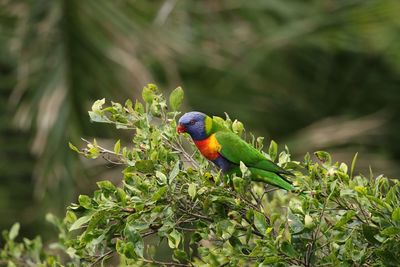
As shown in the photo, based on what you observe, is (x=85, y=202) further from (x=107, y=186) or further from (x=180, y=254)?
(x=180, y=254)

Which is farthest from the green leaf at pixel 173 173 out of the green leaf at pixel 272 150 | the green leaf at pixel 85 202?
the green leaf at pixel 272 150

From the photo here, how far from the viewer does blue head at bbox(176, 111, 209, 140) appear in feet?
10.2

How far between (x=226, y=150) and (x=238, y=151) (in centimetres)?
4

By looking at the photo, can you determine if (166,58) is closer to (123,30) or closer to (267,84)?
(123,30)

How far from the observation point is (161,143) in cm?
270

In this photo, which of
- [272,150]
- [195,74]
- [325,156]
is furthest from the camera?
[195,74]


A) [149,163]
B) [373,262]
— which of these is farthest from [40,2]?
[373,262]

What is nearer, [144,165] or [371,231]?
[371,231]

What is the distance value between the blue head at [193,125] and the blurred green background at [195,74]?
358cm

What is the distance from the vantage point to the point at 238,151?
3.06 m

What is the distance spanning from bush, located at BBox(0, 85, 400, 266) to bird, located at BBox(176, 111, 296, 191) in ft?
0.59

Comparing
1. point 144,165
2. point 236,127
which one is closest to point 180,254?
point 144,165

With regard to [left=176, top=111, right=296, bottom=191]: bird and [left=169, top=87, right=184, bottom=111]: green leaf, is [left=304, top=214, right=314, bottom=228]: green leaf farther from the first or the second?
[left=169, top=87, right=184, bottom=111]: green leaf

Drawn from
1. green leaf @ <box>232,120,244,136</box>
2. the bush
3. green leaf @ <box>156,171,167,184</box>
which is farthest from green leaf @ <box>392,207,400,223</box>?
green leaf @ <box>232,120,244,136</box>
